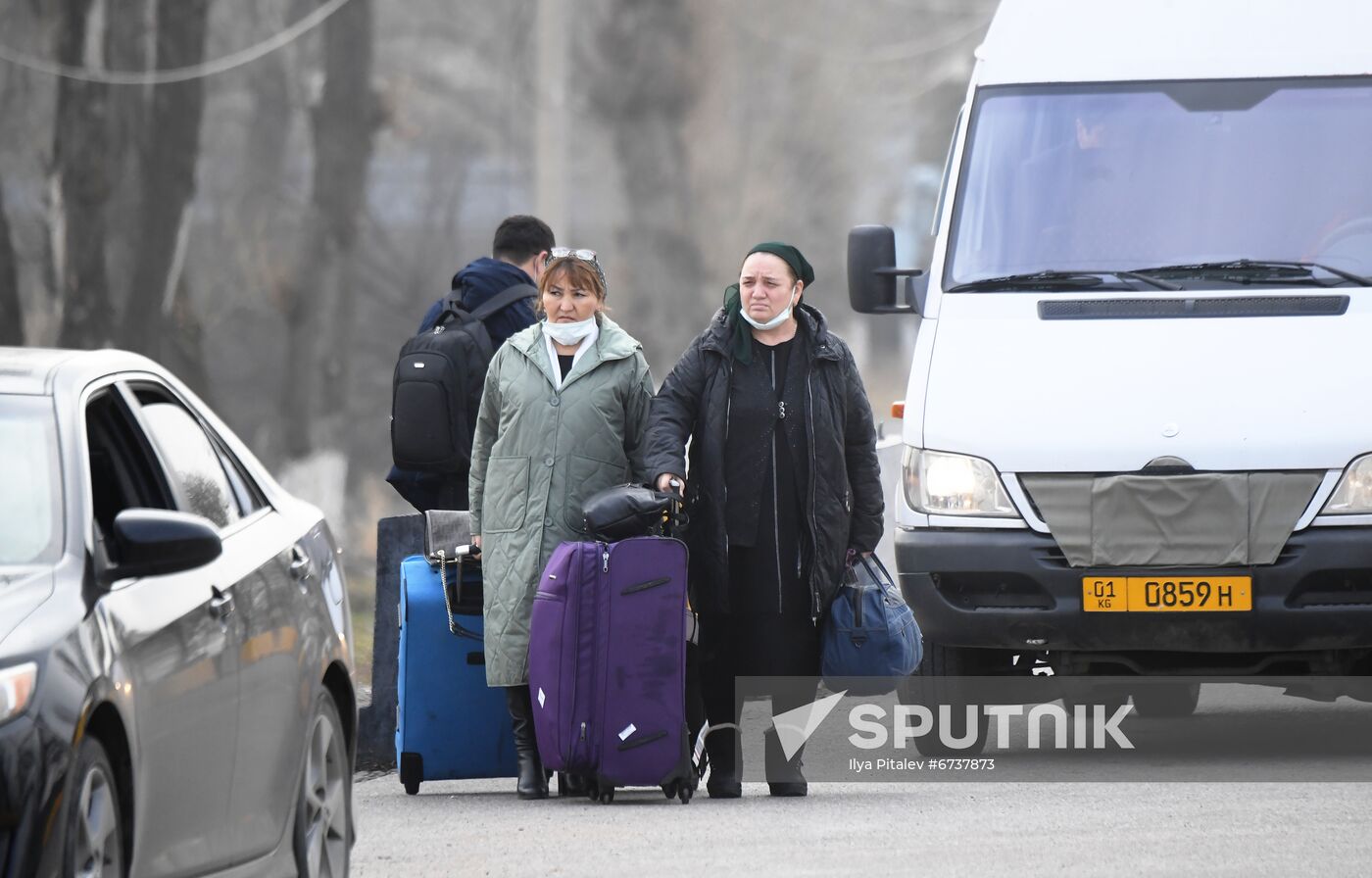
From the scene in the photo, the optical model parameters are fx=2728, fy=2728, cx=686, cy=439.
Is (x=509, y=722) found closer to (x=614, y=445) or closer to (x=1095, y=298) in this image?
(x=614, y=445)

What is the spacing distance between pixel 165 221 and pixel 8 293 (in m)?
2.63

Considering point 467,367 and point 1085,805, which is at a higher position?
point 467,367

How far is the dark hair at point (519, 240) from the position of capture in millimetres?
10195

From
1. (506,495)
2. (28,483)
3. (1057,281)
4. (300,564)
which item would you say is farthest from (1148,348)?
(28,483)

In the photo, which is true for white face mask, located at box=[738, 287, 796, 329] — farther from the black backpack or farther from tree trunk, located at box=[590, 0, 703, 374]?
tree trunk, located at box=[590, 0, 703, 374]

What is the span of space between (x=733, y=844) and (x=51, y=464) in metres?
2.93

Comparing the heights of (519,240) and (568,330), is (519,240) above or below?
above

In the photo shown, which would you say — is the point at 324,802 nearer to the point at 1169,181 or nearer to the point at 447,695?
the point at 447,695

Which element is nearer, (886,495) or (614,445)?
(614,445)

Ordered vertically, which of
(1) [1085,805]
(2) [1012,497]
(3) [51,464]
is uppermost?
(3) [51,464]

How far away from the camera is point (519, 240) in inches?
402

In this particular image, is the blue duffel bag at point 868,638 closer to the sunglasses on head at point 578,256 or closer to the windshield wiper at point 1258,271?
the sunglasses on head at point 578,256

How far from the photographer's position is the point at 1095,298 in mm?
10148

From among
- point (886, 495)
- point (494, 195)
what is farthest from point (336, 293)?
point (494, 195)
